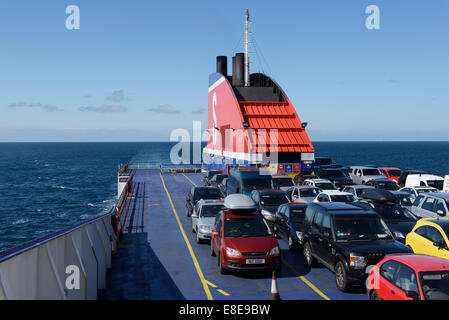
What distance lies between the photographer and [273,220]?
53.2 ft

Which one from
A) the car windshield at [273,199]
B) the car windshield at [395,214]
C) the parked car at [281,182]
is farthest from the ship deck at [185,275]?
the parked car at [281,182]

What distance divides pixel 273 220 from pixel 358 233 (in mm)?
5889

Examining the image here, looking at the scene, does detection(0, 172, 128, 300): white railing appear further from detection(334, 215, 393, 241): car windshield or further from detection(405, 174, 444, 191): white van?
detection(405, 174, 444, 191): white van

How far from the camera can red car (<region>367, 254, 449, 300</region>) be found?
6.92m

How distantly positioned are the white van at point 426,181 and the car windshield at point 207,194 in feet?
45.4

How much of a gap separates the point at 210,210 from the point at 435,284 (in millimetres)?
10362

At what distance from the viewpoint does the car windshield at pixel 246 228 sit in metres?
11.9

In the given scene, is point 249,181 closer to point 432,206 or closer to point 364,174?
point 432,206

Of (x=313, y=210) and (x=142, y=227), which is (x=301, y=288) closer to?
(x=313, y=210)

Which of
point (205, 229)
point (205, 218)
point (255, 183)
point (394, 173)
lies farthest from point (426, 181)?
point (205, 229)

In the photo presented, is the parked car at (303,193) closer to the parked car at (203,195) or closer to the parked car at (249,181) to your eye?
the parked car at (249,181)

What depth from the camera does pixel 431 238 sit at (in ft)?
35.8

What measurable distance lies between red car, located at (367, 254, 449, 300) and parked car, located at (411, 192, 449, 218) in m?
7.99
